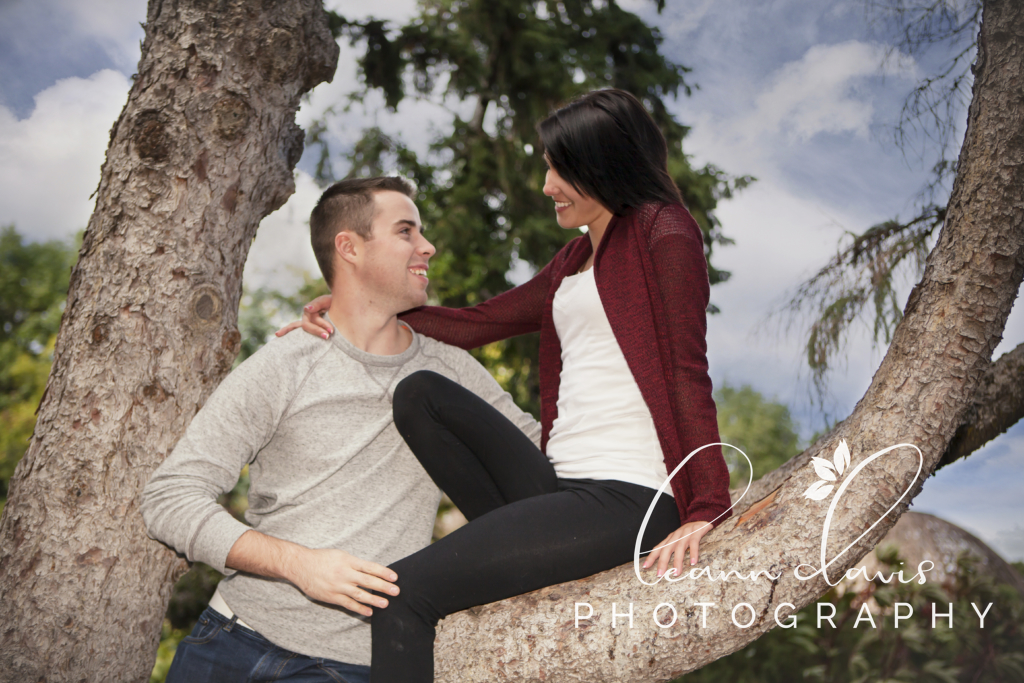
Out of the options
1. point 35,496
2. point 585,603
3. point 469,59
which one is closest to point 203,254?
point 35,496

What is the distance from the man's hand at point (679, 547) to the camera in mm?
1776

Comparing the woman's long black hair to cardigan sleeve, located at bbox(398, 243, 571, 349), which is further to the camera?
cardigan sleeve, located at bbox(398, 243, 571, 349)

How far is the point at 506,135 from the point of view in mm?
7676

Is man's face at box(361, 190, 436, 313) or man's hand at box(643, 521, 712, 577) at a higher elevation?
man's face at box(361, 190, 436, 313)

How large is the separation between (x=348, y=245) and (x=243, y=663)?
1447 millimetres

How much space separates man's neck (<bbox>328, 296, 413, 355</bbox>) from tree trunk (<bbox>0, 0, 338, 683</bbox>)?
0.50 m

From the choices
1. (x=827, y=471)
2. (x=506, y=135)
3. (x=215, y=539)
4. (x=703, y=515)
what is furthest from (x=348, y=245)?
(x=506, y=135)

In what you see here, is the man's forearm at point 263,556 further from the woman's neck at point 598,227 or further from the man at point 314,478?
the woman's neck at point 598,227

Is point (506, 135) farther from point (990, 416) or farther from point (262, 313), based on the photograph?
point (262, 313)

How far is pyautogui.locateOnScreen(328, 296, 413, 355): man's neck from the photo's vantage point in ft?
7.95

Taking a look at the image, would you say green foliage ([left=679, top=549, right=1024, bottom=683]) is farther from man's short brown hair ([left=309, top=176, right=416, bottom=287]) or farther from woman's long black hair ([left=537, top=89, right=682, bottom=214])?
man's short brown hair ([left=309, top=176, right=416, bottom=287])

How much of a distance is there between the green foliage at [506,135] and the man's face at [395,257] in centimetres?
437

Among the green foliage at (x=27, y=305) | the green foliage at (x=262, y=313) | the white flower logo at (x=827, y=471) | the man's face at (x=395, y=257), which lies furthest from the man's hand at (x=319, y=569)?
the green foliage at (x=27, y=305)

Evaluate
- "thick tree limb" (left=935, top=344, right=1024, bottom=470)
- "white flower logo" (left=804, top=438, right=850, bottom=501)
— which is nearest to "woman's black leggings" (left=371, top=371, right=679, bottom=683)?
"white flower logo" (left=804, top=438, right=850, bottom=501)
